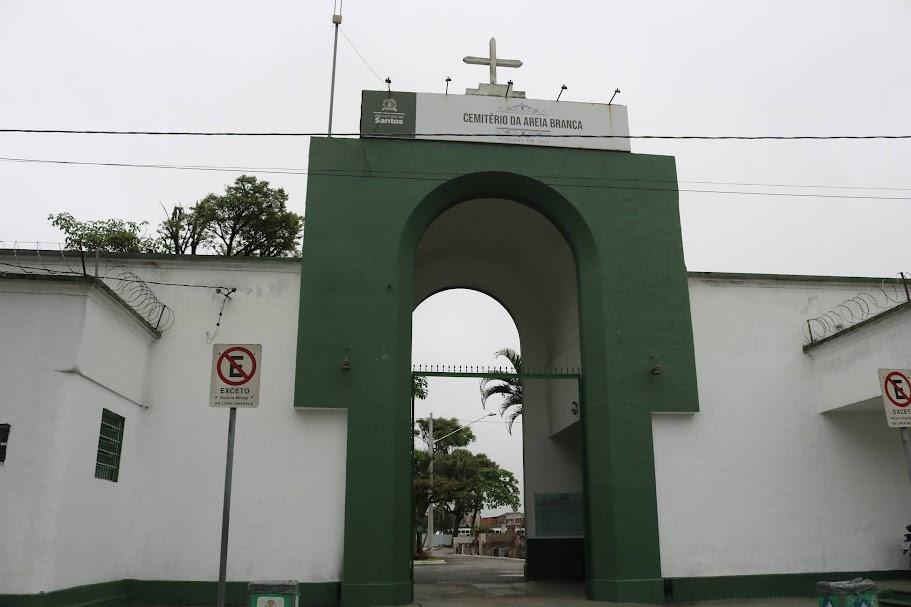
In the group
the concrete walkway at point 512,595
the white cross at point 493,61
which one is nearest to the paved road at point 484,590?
the concrete walkway at point 512,595

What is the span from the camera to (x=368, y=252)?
1241cm

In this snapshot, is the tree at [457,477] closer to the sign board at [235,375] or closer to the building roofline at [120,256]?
the building roofline at [120,256]

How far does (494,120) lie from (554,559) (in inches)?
379

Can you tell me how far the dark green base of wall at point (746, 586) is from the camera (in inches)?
460

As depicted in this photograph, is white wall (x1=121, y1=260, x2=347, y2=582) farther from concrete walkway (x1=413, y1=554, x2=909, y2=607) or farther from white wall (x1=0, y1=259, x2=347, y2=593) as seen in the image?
concrete walkway (x1=413, y1=554, x2=909, y2=607)

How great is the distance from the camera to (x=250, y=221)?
3042 cm

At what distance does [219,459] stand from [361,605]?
3.11 metres

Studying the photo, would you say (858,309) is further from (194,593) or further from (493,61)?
(194,593)

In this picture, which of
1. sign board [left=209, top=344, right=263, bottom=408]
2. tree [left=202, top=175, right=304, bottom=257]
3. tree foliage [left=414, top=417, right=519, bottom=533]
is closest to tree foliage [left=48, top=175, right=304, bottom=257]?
tree [left=202, top=175, right=304, bottom=257]

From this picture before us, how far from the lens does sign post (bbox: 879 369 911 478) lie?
7105 mm

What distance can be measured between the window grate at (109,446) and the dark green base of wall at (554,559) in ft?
30.3

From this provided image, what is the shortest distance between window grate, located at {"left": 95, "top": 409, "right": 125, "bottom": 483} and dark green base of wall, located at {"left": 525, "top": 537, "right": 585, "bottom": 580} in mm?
9238

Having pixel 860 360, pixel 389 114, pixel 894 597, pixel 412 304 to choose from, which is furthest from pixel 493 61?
pixel 894 597

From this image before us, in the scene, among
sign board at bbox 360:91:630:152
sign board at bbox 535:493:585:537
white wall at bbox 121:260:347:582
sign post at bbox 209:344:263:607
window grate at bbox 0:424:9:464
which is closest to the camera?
sign post at bbox 209:344:263:607
